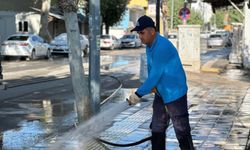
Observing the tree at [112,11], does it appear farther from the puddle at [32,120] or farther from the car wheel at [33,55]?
the puddle at [32,120]

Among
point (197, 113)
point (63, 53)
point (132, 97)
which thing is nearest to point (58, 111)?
point (197, 113)

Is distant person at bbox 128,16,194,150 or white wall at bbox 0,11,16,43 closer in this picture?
distant person at bbox 128,16,194,150

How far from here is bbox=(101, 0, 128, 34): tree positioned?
52156mm

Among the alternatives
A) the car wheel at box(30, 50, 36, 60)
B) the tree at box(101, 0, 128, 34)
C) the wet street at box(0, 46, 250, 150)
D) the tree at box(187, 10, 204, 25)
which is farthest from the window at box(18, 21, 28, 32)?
the tree at box(187, 10, 204, 25)

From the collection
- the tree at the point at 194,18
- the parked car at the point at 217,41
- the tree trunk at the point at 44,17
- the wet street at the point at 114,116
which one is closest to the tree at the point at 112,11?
the parked car at the point at 217,41

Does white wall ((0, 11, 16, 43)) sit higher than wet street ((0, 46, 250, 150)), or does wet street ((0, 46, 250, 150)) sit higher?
white wall ((0, 11, 16, 43))

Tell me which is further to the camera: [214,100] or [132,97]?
[214,100]

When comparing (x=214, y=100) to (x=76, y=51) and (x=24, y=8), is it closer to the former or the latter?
(x=76, y=51)

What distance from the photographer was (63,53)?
3622 centimetres

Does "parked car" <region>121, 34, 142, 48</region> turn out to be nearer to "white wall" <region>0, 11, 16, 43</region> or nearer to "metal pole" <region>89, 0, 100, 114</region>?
"white wall" <region>0, 11, 16, 43</region>

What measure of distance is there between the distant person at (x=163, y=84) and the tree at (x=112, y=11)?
45527 millimetres

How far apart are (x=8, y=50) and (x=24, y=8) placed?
14328 mm

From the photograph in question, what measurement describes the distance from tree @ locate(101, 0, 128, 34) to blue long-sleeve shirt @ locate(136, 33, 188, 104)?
1797 inches

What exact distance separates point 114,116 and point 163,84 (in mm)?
A: 1506
